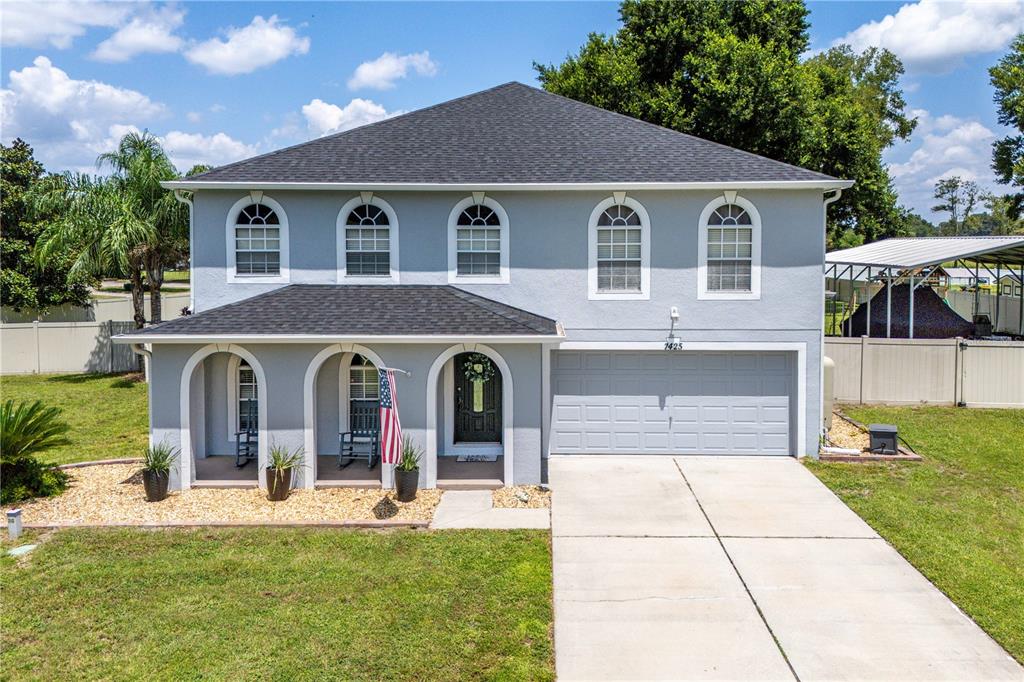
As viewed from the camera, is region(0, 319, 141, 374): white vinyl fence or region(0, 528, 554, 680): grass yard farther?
region(0, 319, 141, 374): white vinyl fence

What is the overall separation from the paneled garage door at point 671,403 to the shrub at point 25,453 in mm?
8793

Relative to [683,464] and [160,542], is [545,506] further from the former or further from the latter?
[160,542]

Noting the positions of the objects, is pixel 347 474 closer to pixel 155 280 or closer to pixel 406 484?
pixel 406 484

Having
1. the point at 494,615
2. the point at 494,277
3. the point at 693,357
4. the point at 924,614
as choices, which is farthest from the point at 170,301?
the point at 924,614

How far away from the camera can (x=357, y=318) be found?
12.4 metres

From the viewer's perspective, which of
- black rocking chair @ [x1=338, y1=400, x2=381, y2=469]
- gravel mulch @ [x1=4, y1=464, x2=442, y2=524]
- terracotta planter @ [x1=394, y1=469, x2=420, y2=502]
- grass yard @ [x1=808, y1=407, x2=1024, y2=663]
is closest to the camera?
grass yard @ [x1=808, y1=407, x2=1024, y2=663]

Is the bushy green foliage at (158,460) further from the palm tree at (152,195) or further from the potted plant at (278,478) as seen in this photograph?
the palm tree at (152,195)

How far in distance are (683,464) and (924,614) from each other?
600 centimetres

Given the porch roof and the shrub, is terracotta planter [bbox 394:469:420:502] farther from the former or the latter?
the shrub

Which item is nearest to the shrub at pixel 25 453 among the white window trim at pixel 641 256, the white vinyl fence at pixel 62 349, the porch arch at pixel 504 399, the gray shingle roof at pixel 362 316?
the gray shingle roof at pixel 362 316

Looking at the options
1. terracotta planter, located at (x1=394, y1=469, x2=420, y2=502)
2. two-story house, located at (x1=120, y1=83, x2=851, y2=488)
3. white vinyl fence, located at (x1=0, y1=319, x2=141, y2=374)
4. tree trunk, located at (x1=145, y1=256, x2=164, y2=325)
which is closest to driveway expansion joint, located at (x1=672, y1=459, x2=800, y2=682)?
two-story house, located at (x1=120, y1=83, x2=851, y2=488)

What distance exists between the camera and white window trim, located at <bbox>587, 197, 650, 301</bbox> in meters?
13.7

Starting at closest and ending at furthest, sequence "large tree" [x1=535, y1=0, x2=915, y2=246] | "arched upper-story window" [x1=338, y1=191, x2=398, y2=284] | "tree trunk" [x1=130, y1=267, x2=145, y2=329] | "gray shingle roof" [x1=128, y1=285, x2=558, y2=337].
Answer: "gray shingle roof" [x1=128, y1=285, x2=558, y2=337] < "arched upper-story window" [x1=338, y1=191, x2=398, y2=284] < "tree trunk" [x1=130, y1=267, x2=145, y2=329] < "large tree" [x1=535, y1=0, x2=915, y2=246]

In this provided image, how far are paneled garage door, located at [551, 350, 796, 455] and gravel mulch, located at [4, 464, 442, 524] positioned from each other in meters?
3.69
